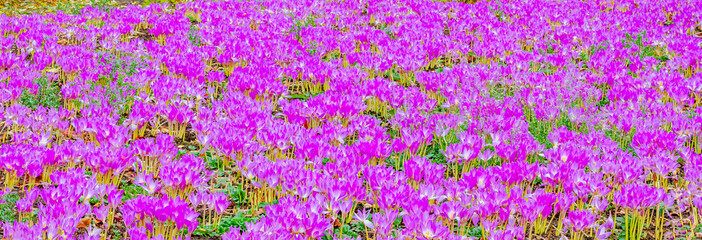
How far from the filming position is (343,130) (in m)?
5.26

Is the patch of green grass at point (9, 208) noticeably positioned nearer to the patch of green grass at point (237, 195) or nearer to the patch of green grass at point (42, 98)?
the patch of green grass at point (237, 195)

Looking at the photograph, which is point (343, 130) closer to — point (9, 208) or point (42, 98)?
point (9, 208)

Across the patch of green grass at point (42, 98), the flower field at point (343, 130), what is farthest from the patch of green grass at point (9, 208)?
the patch of green grass at point (42, 98)

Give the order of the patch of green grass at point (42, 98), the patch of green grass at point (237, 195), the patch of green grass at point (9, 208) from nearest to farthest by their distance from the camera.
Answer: the patch of green grass at point (9, 208)
the patch of green grass at point (237, 195)
the patch of green grass at point (42, 98)

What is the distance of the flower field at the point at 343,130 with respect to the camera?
152 inches

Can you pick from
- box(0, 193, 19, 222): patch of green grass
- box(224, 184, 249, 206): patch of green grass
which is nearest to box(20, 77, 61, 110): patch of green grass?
box(0, 193, 19, 222): patch of green grass

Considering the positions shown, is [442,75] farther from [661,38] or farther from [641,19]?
[641,19]

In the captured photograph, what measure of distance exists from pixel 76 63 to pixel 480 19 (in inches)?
258

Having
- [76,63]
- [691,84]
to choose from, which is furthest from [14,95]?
[691,84]

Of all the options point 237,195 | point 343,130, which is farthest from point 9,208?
point 343,130

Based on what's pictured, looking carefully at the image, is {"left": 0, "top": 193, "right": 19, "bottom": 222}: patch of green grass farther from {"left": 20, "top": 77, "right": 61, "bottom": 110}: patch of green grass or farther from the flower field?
{"left": 20, "top": 77, "right": 61, "bottom": 110}: patch of green grass

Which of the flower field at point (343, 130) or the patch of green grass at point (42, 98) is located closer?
the flower field at point (343, 130)

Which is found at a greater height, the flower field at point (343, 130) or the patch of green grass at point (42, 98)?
the flower field at point (343, 130)

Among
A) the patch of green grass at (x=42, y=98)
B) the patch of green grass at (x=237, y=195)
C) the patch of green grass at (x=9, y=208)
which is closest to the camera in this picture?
the patch of green grass at (x=9, y=208)
